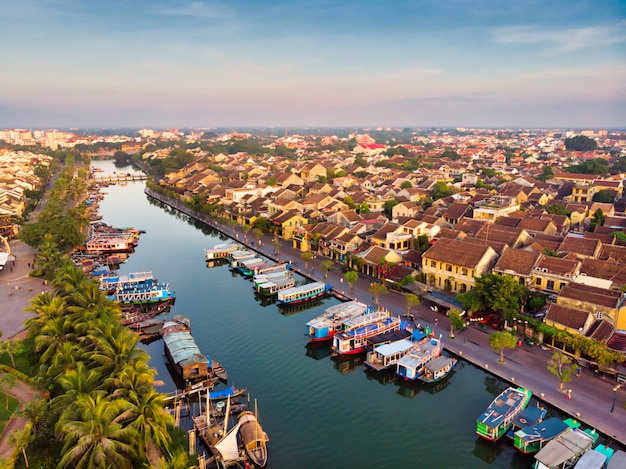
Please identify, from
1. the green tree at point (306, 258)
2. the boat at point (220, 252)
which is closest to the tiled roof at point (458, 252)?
the green tree at point (306, 258)

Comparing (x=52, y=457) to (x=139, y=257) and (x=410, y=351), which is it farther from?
(x=139, y=257)

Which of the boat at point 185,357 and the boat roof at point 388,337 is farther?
the boat roof at point 388,337

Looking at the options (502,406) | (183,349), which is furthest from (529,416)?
(183,349)

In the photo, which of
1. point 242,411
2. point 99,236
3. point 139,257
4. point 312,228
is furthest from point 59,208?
point 242,411

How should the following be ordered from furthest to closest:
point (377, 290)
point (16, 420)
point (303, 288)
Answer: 1. point (303, 288)
2. point (377, 290)
3. point (16, 420)

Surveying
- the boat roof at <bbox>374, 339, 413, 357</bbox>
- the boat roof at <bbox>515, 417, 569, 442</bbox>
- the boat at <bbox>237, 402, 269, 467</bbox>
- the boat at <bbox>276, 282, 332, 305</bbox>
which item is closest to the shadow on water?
the boat roof at <bbox>374, 339, 413, 357</bbox>

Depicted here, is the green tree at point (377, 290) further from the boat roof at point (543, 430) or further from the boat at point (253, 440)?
the boat at point (253, 440)

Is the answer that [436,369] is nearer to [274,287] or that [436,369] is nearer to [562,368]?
[562,368]
